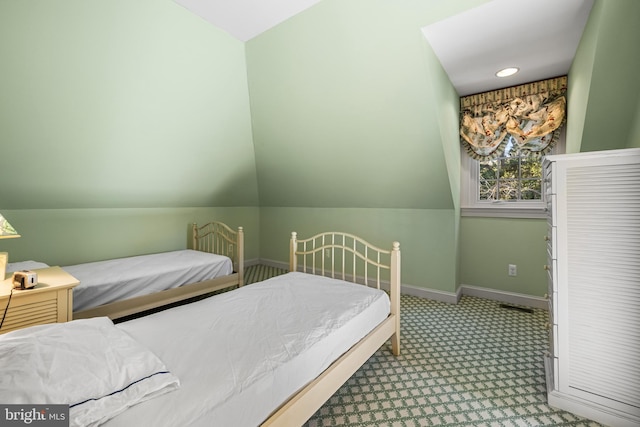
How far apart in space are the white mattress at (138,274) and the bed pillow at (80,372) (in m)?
1.54

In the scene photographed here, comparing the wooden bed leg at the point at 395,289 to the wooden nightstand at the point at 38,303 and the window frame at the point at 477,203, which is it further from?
the wooden nightstand at the point at 38,303

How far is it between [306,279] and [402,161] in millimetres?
1906

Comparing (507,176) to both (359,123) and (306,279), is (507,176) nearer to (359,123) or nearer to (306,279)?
(359,123)

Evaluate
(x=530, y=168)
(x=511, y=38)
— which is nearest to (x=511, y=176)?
(x=530, y=168)

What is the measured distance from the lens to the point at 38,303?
6.36 feet

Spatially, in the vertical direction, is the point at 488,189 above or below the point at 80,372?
above

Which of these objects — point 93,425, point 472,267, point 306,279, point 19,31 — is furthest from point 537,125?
point 19,31

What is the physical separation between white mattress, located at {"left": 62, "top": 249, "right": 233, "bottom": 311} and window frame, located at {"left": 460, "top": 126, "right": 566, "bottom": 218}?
3385mm

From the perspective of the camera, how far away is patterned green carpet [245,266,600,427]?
1815 millimetres

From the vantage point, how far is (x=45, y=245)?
347 cm

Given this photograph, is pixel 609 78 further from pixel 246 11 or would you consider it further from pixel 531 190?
pixel 246 11

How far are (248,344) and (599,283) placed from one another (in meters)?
2.09

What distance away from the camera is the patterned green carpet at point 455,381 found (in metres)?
1.82

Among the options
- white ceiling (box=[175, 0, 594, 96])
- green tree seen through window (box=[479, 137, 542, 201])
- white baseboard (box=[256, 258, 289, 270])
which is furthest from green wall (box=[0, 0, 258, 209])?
green tree seen through window (box=[479, 137, 542, 201])
